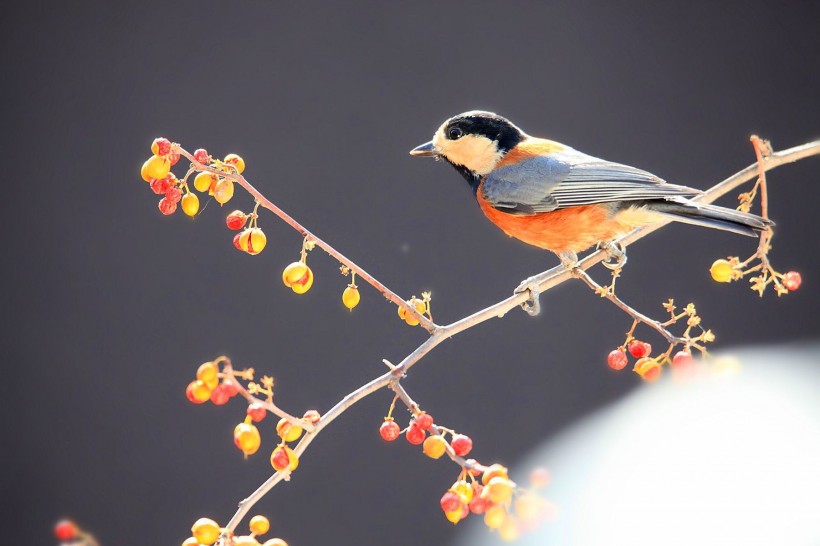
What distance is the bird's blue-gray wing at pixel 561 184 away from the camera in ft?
4.61

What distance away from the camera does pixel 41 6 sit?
7.70 ft

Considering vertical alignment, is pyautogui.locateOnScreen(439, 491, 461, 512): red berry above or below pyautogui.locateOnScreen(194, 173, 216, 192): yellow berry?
below

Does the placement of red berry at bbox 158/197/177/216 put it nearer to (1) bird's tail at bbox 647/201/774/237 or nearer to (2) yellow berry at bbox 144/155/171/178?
(2) yellow berry at bbox 144/155/171/178

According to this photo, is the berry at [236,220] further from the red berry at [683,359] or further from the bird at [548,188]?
the red berry at [683,359]

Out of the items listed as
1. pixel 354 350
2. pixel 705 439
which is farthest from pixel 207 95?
pixel 705 439

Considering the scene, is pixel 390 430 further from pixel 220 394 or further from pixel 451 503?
pixel 220 394

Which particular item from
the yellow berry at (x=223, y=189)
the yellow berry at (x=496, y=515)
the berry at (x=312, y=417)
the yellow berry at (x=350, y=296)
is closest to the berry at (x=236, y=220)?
the yellow berry at (x=223, y=189)

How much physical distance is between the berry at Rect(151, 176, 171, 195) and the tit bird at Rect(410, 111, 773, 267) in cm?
51

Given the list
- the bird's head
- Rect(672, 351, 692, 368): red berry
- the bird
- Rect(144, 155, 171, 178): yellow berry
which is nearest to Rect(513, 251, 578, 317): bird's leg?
the bird

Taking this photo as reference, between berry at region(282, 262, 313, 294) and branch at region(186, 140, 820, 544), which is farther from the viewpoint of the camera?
berry at region(282, 262, 313, 294)

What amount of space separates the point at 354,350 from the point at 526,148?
3.79 ft

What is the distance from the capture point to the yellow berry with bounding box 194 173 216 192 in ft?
3.44

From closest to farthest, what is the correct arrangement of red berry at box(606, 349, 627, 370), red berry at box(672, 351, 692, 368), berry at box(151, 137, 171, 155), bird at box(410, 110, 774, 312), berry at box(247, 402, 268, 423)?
berry at box(247, 402, 268, 423)
berry at box(151, 137, 171, 155)
red berry at box(672, 351, 692, 368)
red berry at box(606, 349, 627, 370)
bird at box(410, 110, 774, 312)

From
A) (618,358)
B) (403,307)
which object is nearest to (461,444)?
(403,307)
